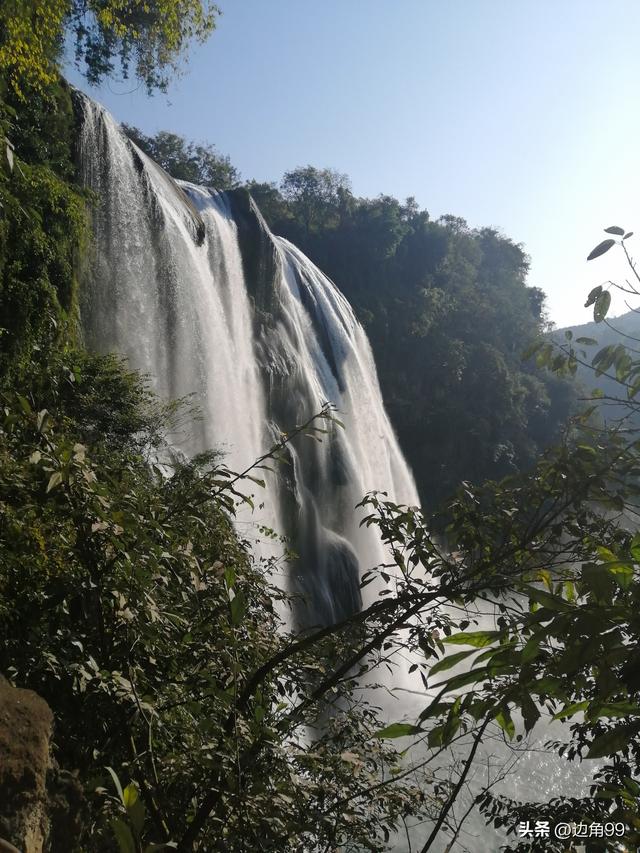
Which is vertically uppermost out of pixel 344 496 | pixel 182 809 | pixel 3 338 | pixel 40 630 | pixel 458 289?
pixel 458 289

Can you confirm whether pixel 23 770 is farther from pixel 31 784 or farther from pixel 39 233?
pixel 39 233

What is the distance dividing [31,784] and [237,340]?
47.5 ft

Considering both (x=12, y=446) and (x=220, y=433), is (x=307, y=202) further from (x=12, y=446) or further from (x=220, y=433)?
Answer: (x=12, y=446)

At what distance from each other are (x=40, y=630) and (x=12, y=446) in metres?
0.64

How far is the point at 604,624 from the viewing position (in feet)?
2.90

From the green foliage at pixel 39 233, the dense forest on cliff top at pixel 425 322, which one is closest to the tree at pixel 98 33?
the green foliage at pixel 39 233

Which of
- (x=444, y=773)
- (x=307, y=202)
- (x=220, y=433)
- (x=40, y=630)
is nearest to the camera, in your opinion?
(x=40, y=630)

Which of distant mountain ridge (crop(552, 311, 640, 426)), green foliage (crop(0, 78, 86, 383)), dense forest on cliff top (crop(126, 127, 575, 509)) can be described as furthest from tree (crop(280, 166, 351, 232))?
green foliage (crop(0, 78, 86, 383))

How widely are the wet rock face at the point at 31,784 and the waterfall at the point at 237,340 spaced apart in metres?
7.80

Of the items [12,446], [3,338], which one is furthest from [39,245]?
[12,446]

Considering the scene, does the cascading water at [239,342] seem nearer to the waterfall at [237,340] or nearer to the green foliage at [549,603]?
the waterfall at [237,340]

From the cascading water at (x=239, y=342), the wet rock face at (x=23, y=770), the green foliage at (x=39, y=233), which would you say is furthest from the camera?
the cascading water at (x=239, y=342)

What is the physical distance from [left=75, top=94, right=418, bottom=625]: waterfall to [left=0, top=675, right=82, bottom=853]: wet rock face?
25.6 ft

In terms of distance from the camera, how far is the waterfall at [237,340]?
41.7ft
